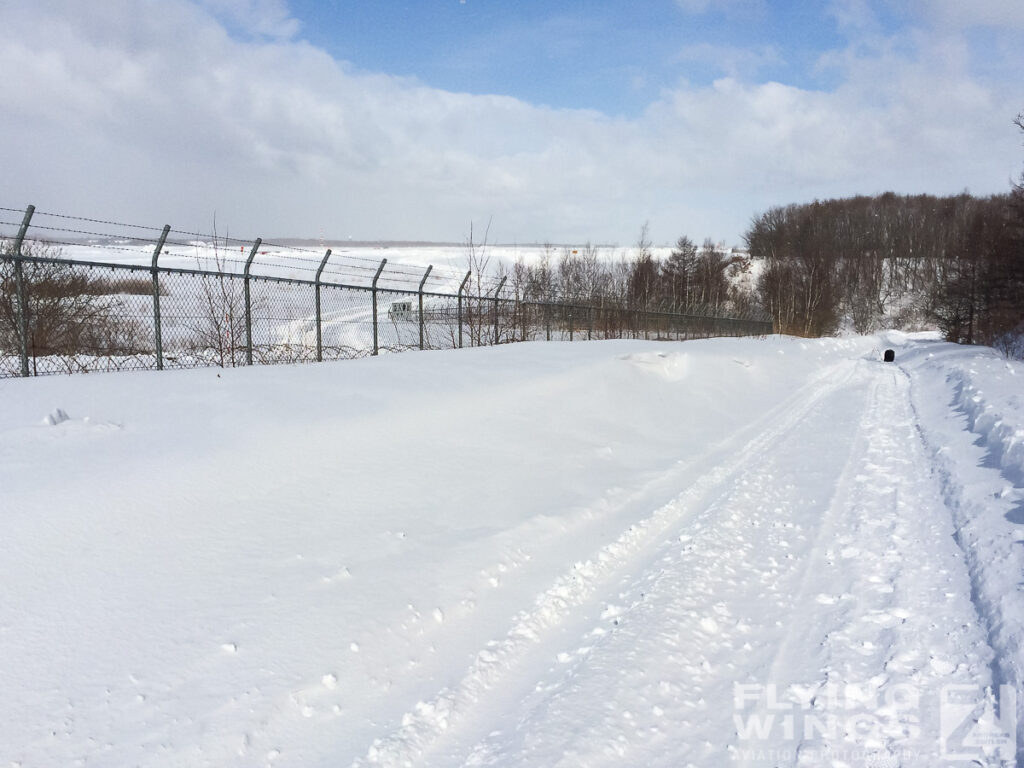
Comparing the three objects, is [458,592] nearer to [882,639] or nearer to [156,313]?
[882,639]

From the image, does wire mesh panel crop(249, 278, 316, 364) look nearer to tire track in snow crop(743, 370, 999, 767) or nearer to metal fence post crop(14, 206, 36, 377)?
metal fence post crop(14, 206, 36, 377)

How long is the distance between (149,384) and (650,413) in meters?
7.11

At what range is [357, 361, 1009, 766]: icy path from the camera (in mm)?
2768

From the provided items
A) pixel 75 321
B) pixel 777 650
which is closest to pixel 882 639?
pixel 777 650

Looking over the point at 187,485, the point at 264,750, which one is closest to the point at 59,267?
the point at 187,485

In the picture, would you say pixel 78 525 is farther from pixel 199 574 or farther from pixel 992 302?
pixel 992 302

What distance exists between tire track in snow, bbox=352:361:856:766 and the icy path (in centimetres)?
1

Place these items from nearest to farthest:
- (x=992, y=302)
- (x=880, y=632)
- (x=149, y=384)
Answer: (x=880, y=632), (x=149, y=384), (x=992, y=302)

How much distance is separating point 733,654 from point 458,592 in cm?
178

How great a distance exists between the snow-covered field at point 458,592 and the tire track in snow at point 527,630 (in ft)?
0.07

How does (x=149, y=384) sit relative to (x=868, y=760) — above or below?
above

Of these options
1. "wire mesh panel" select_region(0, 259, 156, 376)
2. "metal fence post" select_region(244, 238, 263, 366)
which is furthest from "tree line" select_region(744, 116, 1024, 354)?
"wire mesh panel" select_region(0, 259, 156, 376)

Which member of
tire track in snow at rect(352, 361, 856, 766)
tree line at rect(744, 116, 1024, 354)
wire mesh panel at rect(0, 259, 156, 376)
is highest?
tree line at rect(744, 116, 1024, 354)

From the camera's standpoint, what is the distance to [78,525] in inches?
156
